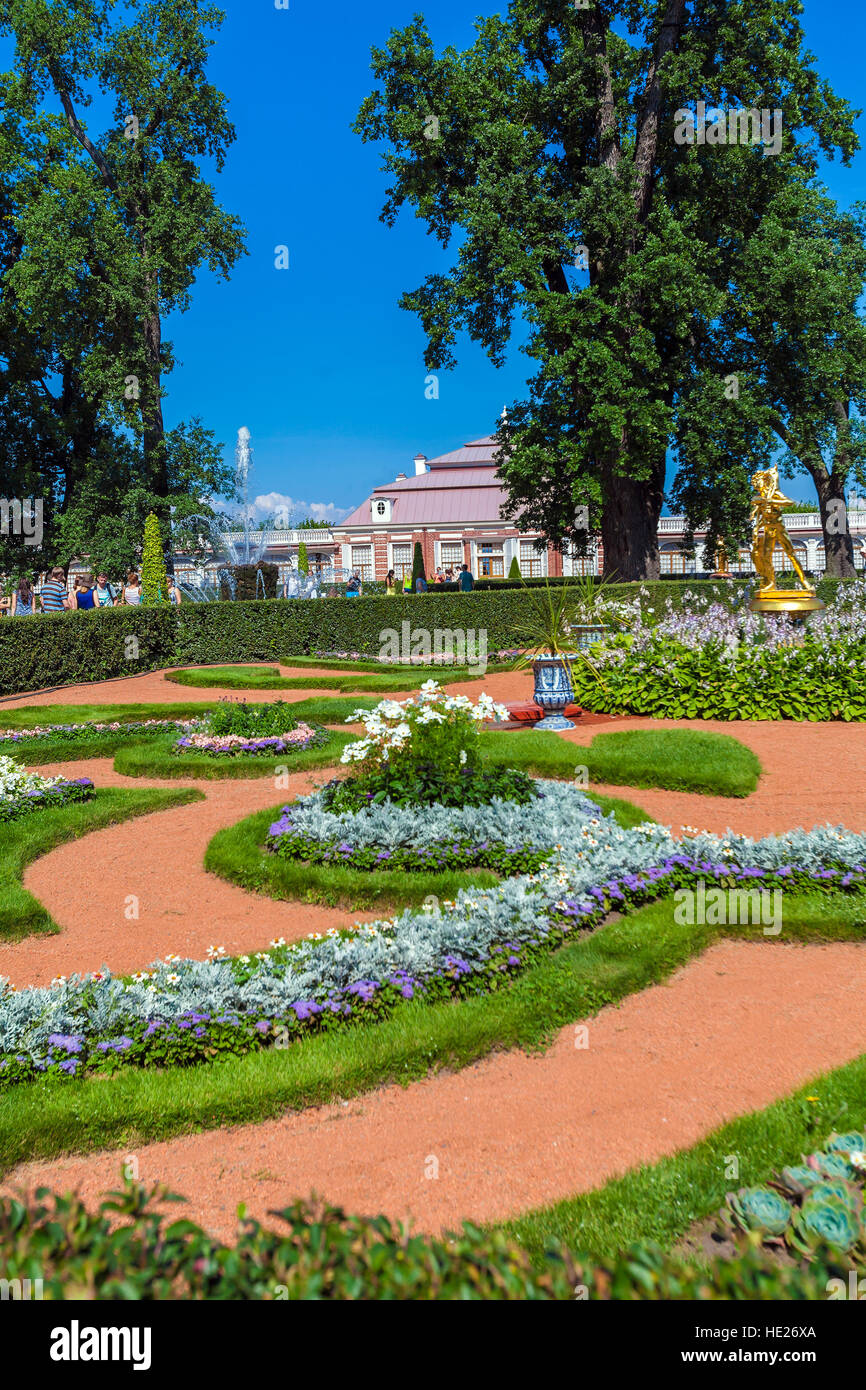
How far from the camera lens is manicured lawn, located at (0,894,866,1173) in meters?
2.73

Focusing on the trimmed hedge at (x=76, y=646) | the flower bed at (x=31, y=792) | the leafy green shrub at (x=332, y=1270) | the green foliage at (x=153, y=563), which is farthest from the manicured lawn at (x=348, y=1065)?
the green foliage at (x=153, y=563)

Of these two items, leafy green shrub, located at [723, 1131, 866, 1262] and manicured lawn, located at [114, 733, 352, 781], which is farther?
manicured lawn, located at [114, 733, 352, 781]

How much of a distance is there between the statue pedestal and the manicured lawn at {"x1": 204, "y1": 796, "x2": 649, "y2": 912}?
756cm

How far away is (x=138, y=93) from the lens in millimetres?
24062

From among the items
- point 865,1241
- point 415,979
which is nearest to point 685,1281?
point 865,1241

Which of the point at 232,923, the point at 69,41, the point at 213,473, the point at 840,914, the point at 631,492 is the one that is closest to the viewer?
the point at 840,914

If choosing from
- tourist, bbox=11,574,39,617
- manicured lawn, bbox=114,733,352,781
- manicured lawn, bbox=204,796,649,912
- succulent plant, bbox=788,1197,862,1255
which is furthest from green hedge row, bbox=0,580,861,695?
succulent plant, bbox=788,1197,862,1255

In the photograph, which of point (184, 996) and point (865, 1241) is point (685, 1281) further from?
point (184, 996)

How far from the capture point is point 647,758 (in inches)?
282

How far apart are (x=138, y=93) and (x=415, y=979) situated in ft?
94.1

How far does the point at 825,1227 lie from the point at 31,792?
6437 mm

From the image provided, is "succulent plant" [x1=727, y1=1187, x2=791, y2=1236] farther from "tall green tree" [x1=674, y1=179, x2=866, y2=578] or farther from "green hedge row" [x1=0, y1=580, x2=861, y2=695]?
"tall green tree" [x1=674, y1=179, x2=866, y2=578]

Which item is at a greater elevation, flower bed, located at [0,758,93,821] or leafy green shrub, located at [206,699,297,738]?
leafy green shrub, located at [206,699,297,738]
